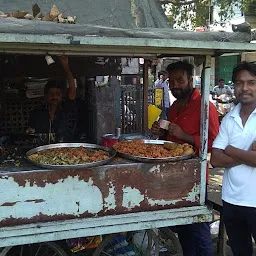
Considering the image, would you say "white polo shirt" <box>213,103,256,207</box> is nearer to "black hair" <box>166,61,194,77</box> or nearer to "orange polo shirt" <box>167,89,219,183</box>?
"orange polo shirt" <box>167,89,219,183</box>

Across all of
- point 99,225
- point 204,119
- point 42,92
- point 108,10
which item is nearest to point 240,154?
point 204,119

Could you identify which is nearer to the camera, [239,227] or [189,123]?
[239,227]

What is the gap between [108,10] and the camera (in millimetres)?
3184

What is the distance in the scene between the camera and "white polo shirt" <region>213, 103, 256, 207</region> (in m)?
2.49

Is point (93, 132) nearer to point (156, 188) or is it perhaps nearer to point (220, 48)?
point (156, 188)

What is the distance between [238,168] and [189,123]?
0.65 m

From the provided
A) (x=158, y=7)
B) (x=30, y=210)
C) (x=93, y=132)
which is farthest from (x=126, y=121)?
(x=30, y=210)

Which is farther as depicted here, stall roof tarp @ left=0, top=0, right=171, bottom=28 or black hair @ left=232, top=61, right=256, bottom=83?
stall roof tarp @ left=0, top=0, right=171, bottom=28

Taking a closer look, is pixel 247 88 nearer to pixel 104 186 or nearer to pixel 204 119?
pixel 204 119

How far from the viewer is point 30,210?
2443 mm

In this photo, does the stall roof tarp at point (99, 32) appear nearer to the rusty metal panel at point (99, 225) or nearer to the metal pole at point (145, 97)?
the rusty metal panel at point (99, 225)

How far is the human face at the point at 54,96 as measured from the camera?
4.19 meters

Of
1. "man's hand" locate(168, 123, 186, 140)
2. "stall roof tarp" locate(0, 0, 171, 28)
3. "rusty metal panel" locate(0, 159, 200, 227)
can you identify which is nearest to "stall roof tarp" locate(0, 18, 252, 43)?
"stall roof tarp" locate(0, 0, 171, 28)

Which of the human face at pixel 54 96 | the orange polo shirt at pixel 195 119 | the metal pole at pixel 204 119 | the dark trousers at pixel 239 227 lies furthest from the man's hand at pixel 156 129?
the human face at pixel 54 96
